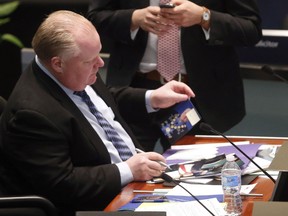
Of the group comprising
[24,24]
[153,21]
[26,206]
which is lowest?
[24,24]

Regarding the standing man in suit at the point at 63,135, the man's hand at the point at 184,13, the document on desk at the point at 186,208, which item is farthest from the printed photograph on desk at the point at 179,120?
the document on desk at the point at 186,208

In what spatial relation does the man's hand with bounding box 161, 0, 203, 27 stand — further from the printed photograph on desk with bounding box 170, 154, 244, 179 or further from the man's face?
the printed photograph on desk with bounding box 170, 154, 244, 179

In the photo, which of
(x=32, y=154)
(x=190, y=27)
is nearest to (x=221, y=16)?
(x=190, y=27)

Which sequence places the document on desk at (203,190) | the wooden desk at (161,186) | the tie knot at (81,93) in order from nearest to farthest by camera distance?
the wooden desk at (161,186) → the document on desk at (203,190) → the tie knot at (81,93)

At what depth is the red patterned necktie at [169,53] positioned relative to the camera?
161 inches

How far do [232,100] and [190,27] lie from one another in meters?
0.48

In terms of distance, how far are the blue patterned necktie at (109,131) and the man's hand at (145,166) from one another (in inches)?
9.6

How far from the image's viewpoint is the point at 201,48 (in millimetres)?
4172

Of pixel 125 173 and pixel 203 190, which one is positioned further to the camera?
pixel 125 173

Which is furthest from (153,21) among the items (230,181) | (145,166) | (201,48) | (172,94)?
(230,181)

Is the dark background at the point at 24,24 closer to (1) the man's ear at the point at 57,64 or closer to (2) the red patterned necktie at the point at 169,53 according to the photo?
(2) the red patterned necktie at the point at 169,53

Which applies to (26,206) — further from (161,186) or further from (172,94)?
(172,94)

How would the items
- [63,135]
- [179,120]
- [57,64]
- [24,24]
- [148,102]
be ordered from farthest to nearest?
[24,24] < [148,102] < [179,120] < [57,64] < [63,135]

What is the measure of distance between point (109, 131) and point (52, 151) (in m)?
0.42
